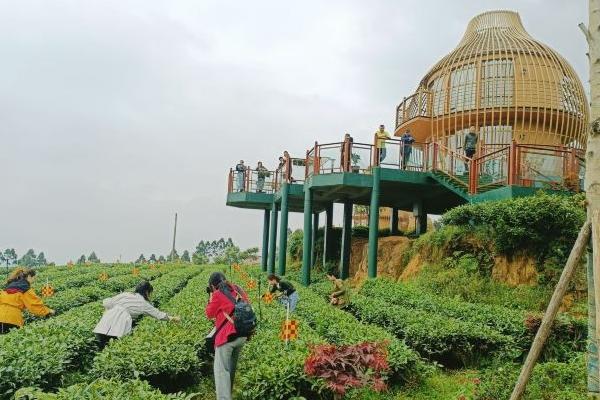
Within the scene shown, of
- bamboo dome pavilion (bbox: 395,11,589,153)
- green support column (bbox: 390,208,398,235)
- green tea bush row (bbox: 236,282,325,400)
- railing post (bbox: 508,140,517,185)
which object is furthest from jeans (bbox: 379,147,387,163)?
green tea bush row (bbox: 236,282,325,400)

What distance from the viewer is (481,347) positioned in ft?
27.8

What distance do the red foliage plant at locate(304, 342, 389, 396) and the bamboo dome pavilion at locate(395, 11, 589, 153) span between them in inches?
585

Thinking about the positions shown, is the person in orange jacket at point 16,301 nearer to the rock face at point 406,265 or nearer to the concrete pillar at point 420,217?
the rock face at point 406,265

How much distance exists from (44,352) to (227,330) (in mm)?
2138

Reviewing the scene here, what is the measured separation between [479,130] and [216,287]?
51.4 feet

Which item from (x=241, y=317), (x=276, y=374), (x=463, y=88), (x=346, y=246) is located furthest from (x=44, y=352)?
(x=463, y=88)

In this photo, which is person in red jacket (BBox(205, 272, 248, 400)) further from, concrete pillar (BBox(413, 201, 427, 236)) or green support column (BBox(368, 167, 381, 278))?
concrete pillar (BBox(413, 201, 427, 236))

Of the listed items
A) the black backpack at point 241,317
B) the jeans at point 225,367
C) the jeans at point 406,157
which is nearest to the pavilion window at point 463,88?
the jeans at point 406,157

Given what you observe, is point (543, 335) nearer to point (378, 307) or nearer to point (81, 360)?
point (81, 360)

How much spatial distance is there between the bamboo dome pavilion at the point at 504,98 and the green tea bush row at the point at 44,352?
49.2ft

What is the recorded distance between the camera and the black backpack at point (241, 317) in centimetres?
614

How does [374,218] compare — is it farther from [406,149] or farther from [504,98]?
[504,98]

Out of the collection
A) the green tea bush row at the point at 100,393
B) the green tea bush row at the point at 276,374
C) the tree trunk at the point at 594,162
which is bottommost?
the green tea bush row at the point at 276,374

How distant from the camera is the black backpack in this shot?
242 inches
